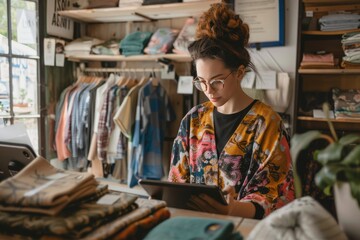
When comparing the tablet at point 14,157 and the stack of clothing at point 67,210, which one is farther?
the tablet at point 14,157

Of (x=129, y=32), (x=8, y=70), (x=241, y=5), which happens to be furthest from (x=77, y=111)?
(x=241, y=5)

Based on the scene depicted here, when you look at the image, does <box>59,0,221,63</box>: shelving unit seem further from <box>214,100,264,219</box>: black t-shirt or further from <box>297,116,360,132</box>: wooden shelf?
Answer: <box>214,100,264,219</box>: black t-shirt

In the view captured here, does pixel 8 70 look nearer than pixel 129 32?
Yes

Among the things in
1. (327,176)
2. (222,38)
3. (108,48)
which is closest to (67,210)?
(327,176)

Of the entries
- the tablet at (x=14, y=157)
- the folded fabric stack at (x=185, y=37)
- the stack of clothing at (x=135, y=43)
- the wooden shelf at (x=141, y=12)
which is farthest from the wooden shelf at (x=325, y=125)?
the tablet at (x=14, y=157)

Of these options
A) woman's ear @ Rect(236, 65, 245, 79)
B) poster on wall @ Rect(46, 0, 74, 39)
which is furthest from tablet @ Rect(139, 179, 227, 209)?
poster on wall @ Rect(46, 0, 74, 39)

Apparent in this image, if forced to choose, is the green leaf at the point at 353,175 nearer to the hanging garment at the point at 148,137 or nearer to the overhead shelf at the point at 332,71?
the overhead shelf at the point at 332,71

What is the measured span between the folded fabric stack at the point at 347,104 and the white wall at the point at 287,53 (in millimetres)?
376

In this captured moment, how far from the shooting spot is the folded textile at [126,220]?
63cm

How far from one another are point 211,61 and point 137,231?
88 cm

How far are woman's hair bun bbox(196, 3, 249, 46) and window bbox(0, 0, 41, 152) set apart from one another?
2.11 m

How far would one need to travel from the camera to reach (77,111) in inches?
123

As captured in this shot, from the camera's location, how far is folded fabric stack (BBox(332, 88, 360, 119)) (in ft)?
7.82

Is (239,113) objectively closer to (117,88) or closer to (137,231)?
(137,231)
